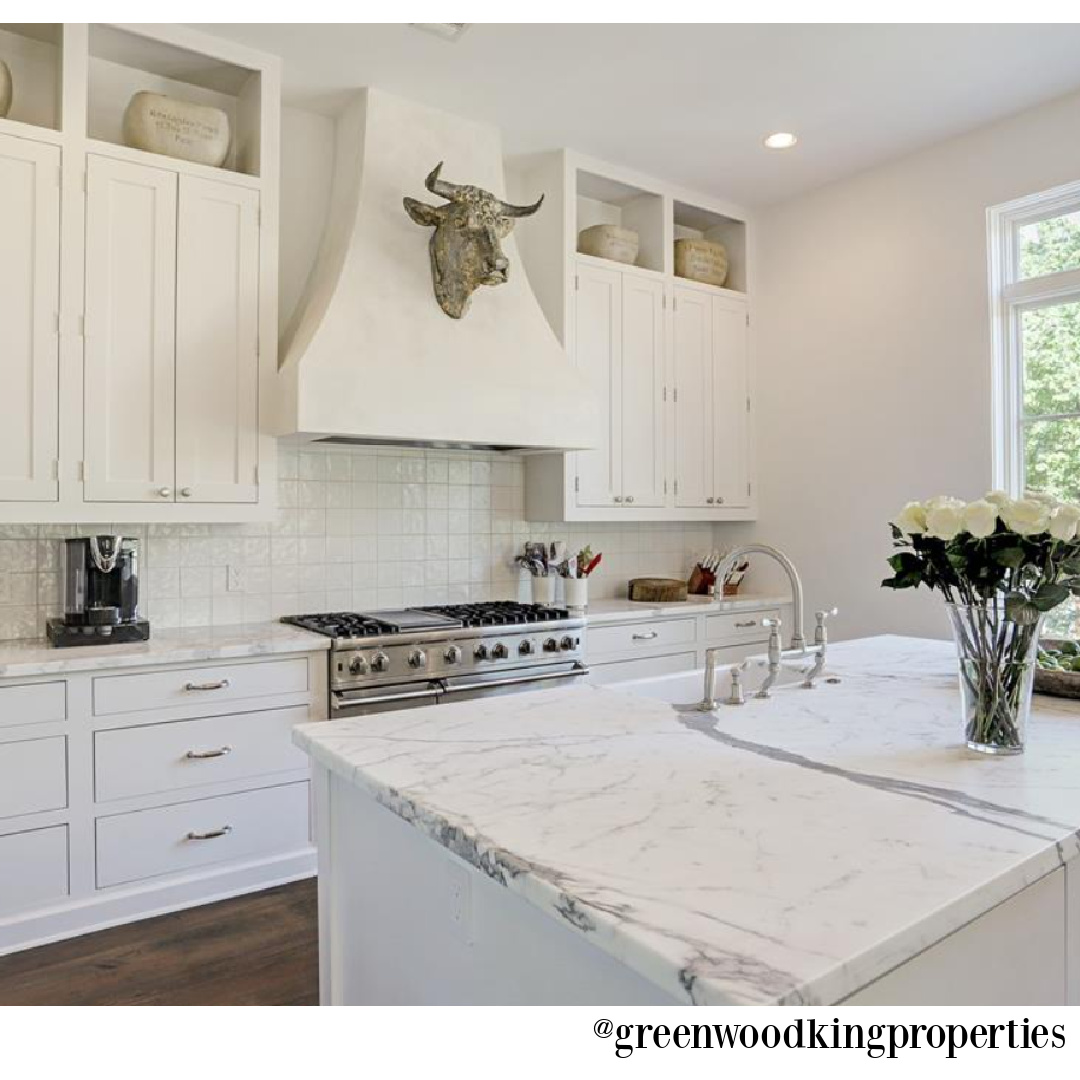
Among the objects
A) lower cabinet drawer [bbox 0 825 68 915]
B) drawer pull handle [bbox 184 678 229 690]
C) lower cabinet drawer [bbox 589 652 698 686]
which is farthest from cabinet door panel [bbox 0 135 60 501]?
lower cabinet drawer [bbox 589 652 698 686]

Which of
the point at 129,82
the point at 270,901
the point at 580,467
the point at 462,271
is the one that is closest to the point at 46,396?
the point at 129,82

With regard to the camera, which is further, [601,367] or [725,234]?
[725,234]

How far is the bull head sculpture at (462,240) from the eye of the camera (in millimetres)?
3309

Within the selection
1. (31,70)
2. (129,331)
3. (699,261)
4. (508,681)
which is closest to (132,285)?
(129,331)

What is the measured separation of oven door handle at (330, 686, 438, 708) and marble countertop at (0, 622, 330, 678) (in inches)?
7.5

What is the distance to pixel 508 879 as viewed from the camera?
100 cm

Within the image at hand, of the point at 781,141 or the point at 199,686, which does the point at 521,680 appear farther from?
the point at 781,141

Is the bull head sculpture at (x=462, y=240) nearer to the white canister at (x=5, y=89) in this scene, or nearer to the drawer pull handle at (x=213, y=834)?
the white canister at (x=5, y=89)

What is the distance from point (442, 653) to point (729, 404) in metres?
2.38

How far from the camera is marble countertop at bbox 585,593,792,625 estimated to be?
3.84 meters

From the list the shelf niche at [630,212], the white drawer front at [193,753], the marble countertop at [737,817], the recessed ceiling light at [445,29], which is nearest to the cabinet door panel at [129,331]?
the white drawer front at [193,753]

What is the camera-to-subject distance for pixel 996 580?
1468 mm
